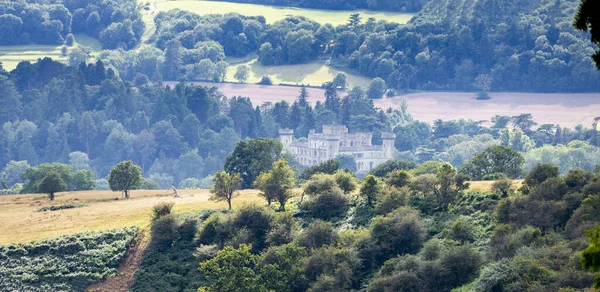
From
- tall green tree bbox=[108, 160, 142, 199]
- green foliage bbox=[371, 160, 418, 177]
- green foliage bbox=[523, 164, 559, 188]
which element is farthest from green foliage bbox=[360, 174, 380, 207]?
tall green tree bbox=[108, 160, 142, 199]

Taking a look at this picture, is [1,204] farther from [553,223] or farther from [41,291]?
[553,223]

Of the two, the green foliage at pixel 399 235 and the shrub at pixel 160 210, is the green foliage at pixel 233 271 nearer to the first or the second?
the green foliage at pixel 399 235

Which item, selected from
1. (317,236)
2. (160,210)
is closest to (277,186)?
(160,210)

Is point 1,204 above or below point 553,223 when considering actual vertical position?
below

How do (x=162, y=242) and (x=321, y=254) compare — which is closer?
(x=321, y=254)

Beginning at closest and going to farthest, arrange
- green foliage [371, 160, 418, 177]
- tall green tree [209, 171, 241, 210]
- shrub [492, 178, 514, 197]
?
shrub [492, 178, 514, 197] → tall green tree [209, 171, 241, 210] → green foliage [371, 160, 418, 177]

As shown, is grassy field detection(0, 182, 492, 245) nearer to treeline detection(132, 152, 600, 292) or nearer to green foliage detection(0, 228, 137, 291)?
green foliage detection(0, 228, 137, 291)

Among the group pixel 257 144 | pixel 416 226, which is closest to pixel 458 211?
pixel 416 226
